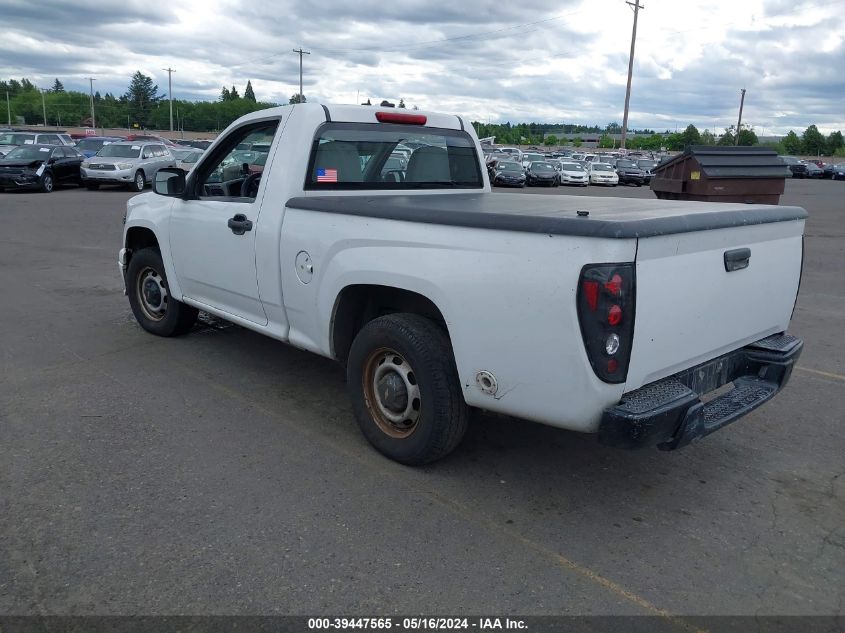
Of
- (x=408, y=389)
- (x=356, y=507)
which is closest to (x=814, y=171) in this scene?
(x=408, y=389)

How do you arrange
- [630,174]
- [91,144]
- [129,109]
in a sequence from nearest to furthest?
Answer: 1. [91,144]
2. [630,174]
3. [129,109]

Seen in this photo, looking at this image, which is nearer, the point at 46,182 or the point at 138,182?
the point at 46,182

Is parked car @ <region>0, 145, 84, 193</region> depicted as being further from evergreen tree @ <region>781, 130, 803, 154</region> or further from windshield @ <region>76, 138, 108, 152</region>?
evergreen tree @ <region>781, 130, 803, 154</region>

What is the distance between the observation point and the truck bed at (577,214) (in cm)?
300

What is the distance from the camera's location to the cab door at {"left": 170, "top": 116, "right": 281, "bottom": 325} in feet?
15.9

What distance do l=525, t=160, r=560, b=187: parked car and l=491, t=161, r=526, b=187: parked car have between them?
198cm

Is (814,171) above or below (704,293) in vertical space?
above

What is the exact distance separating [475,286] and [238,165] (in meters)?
3.02

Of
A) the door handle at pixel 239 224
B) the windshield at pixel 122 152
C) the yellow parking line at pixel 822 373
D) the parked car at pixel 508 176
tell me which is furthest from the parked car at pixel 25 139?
the yellow parking line at pixel 822 373

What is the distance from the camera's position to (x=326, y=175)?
4.71 meters

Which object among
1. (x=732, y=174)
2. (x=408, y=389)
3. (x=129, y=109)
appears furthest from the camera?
(x=129, y=109)

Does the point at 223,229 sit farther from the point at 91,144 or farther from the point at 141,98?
the point at 141,98

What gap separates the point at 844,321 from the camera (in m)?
7.59

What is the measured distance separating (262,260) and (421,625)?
104 inches
